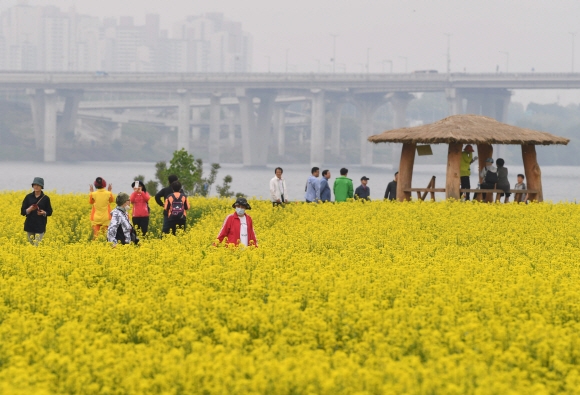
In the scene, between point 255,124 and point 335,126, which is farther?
point 335,126

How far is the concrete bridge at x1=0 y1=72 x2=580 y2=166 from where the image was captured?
4535 inches

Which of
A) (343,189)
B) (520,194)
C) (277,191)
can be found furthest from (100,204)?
(520,194)

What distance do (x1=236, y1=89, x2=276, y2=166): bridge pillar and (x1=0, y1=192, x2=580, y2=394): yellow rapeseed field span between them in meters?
106

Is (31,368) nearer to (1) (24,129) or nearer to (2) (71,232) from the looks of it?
(2) (71,232)

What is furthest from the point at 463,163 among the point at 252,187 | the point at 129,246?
the point at 252,187

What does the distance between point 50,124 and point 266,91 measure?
31008mm

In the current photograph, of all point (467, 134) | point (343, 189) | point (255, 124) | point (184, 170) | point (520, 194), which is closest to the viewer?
point (343, 189)

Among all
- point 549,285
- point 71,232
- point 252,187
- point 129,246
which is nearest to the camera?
point 549,285

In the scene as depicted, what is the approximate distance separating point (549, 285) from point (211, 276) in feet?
12.5

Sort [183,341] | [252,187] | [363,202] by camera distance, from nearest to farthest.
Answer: [183,341] → [363,202] → [252,187]

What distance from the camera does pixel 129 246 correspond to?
13414mm

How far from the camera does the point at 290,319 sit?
848cm

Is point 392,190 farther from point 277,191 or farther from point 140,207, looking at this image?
point 140,207

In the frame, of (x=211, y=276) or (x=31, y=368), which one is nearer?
(x=31, y=368)
